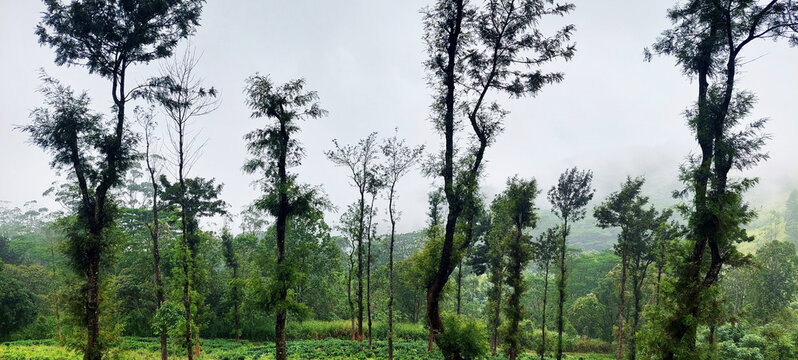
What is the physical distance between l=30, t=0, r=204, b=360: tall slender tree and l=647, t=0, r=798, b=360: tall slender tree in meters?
20.3

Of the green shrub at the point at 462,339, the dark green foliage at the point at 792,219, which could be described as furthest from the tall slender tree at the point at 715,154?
the dark green foliage at the point at 792,219

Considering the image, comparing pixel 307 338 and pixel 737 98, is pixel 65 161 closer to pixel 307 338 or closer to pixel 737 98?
pixel 737 98

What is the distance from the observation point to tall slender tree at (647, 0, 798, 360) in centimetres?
1054

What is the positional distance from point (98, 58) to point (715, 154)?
22717 millimetres

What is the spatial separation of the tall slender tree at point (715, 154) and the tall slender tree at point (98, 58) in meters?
20.3

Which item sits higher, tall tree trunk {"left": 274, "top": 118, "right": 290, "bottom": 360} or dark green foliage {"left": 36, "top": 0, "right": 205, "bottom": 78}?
dark green foliage {"left": 36, "top": 0, "right": 205, "bottom": 78}

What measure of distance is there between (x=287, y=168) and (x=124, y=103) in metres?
6.89

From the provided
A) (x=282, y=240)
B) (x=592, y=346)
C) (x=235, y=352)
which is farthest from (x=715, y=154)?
(x=592, y=346)

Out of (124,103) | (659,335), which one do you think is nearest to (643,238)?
(659,335)

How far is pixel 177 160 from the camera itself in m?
15.8

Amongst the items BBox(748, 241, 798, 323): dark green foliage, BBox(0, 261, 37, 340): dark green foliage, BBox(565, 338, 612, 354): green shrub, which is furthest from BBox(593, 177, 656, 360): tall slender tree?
BBox(0, 261, 37, 340): dark green foliage

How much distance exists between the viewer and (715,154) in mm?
10875

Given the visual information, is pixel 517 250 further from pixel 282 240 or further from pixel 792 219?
pixel 792 219

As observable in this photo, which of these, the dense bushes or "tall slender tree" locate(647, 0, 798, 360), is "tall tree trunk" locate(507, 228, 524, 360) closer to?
"tall slender tree" locate(647, 0, 798, 360)
